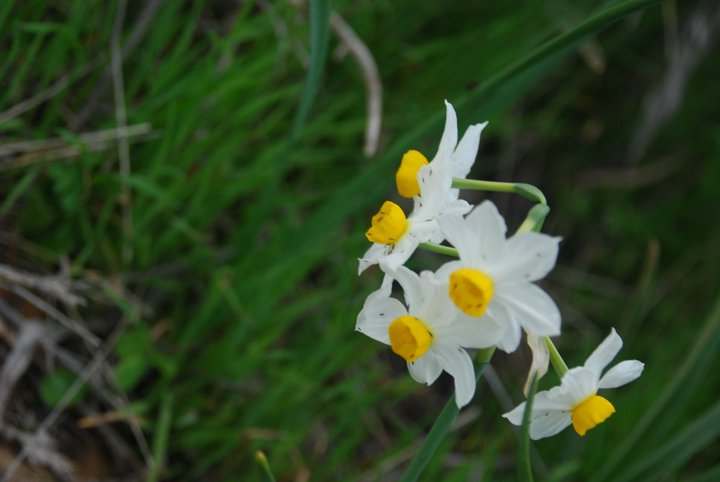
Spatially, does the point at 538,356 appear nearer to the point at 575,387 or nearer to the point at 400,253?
the point at 575,387

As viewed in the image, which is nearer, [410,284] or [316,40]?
[410,284]

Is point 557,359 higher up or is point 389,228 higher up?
point 389,228

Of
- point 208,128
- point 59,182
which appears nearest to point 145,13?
point 208,128

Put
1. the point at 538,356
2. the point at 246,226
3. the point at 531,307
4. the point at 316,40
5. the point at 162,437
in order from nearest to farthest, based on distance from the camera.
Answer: the point at 531,307, the point at 538,356, the point at 316,40, the point at 162,437, the point at 246,226

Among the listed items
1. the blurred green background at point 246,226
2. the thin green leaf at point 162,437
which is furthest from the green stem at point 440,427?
the thin green leaf at point 162,437

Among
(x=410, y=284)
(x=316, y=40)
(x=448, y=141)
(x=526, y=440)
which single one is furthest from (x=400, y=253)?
(x=316, y=40)

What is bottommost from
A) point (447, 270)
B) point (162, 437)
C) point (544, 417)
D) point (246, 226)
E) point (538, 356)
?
point (162, 437)
